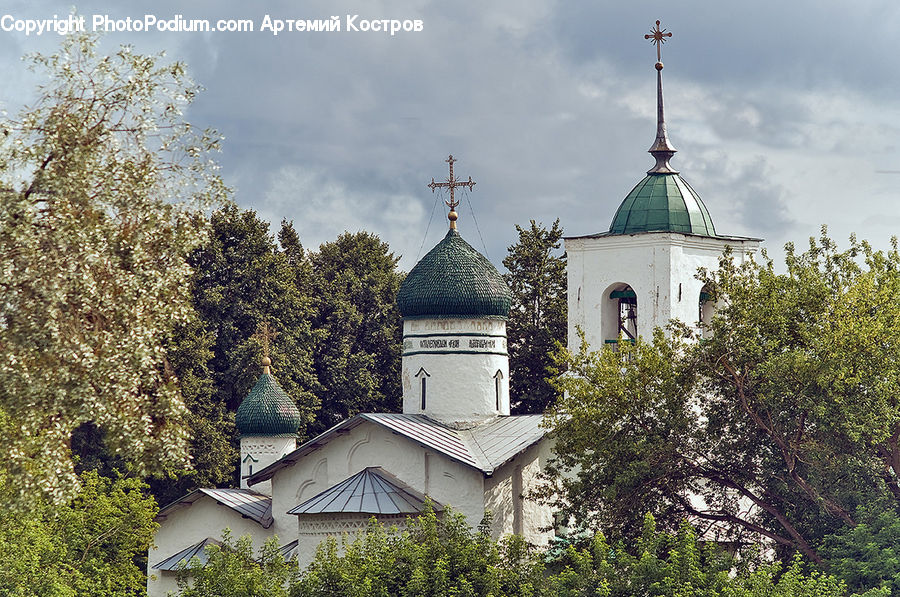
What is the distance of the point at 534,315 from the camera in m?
35.7

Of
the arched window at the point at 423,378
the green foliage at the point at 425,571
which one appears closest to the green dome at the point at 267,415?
the arched window at the point at 423,378

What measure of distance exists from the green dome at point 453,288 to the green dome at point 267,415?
4391 millimetres

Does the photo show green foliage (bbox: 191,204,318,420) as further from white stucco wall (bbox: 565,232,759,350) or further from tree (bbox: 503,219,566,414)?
white stucco wall (bbox: 565,232,759,350)

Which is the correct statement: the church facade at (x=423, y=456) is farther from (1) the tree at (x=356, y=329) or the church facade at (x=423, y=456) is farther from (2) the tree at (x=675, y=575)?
(1) the tree at (x=356, y=329)

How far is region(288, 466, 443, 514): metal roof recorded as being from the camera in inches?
893

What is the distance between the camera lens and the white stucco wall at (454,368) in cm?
2608

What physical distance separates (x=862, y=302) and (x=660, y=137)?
7.09 m

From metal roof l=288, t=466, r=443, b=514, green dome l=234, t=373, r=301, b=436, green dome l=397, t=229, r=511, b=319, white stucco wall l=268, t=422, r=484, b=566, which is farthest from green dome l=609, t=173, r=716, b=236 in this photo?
green dome l=234, t=373, r=301, b=436

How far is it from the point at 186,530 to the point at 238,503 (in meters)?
1.26

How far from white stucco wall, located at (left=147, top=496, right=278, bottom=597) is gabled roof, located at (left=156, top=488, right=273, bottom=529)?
10 cm

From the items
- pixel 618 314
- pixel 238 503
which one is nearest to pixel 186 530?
pixel 238 503

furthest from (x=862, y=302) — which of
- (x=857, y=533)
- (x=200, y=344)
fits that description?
(x=200, y=344)

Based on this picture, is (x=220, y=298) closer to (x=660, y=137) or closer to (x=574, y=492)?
(x=660, y=137)

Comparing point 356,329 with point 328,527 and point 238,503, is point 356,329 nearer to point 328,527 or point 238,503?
point 238,503
